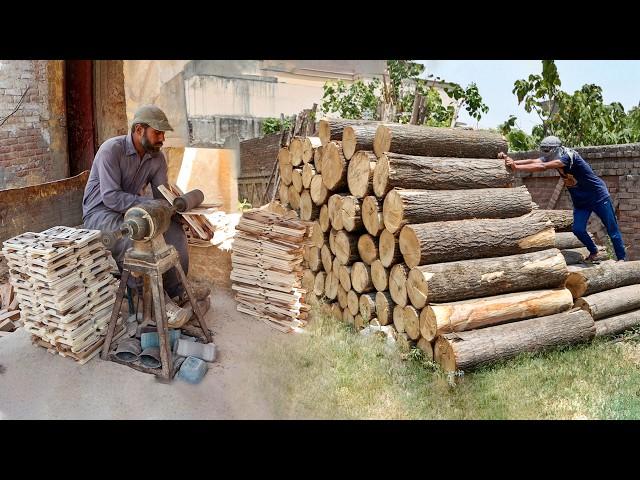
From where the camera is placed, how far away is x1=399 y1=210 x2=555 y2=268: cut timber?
386 cm

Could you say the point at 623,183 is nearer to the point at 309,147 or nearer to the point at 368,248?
the point at 368,248

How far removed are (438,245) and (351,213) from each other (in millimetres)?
897

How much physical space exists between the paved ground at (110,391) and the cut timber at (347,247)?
1.46 meters

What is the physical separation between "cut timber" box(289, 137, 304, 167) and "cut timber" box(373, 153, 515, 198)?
48.3 inches

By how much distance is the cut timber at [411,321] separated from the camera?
391cm

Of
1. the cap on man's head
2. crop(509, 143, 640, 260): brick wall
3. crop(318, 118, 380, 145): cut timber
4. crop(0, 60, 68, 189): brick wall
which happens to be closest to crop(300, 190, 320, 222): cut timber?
crop(318, 118, 380, 145): cut timber

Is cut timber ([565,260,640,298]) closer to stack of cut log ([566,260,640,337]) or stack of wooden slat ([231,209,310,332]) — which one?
stack of cut log ([566,260,640,337])

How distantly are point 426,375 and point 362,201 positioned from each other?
1.61m

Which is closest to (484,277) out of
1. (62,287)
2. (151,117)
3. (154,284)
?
(154,284)

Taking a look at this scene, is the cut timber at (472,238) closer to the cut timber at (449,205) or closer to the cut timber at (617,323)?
the cut timber at (449,205)

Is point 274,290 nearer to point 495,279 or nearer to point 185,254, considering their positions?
point 185,254

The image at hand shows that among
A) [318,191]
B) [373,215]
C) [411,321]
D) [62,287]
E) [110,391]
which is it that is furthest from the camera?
[318,191]

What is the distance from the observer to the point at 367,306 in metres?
4.40

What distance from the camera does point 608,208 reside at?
522 centimetres
